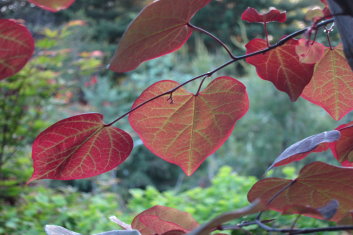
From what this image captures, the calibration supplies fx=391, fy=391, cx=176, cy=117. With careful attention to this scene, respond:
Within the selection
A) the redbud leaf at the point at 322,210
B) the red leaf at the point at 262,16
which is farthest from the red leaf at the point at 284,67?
the redbud leaf at the point at 322,210

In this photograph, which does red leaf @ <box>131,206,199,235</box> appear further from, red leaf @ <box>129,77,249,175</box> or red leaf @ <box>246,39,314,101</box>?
red leaf @ <box>246,39,314,101</box>

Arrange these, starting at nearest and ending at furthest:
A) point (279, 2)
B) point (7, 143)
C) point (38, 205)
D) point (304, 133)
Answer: point (38, 205), point (7, 143), point (304, 133), point (279, 2)

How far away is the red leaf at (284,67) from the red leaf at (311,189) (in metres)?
0.08

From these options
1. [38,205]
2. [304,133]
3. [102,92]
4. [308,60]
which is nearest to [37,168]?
[308,60]

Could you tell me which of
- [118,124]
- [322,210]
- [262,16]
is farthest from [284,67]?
[118,124]

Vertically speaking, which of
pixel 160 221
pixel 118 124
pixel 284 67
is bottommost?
pixel 118 124

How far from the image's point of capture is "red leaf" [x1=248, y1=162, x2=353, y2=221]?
0.99 ft

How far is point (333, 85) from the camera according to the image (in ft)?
1.33

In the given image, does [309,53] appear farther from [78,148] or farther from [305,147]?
[78,148]

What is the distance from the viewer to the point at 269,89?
465cm

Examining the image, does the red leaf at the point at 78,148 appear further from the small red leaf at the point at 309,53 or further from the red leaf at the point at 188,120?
the small red leaf at the point at 309,53

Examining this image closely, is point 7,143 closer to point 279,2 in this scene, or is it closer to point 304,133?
point 304,133

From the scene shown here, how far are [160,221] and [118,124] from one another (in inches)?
167

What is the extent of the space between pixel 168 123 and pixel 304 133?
430 cm
